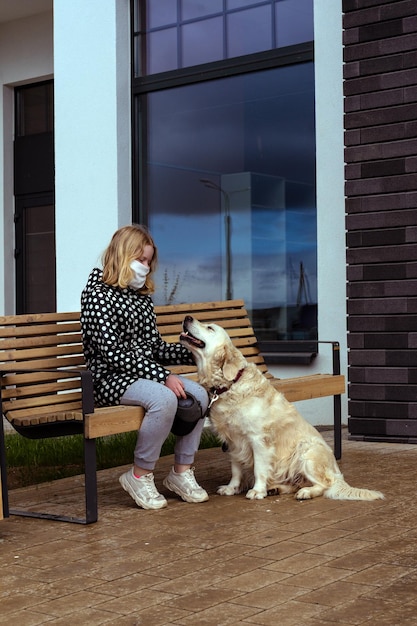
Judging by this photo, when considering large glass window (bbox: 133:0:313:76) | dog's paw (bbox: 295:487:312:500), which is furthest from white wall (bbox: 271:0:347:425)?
dog's paw (bbox: 295:487:312:500)

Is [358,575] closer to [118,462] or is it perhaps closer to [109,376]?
[109,376]

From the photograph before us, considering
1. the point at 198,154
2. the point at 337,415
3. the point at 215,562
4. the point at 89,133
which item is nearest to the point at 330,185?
the point at 198,154

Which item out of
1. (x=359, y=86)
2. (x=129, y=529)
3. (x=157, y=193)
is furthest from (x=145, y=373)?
(x=157, y=193)

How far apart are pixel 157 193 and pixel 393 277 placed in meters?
3.64

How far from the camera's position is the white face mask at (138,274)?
5.43m

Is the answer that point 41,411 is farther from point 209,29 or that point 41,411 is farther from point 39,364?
point 209,29

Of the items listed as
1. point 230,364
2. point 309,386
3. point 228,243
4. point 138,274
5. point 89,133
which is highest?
point 89,133

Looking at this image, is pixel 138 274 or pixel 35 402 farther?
pixel 138 274

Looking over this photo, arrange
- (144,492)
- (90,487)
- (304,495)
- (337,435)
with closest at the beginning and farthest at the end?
(90,487), (144,492), (304,495), (337,435)

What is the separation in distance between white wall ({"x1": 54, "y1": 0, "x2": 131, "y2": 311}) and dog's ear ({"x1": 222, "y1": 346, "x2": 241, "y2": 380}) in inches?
201

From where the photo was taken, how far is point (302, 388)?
20.5ft

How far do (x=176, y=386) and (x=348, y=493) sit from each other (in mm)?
1090

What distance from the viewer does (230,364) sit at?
5434mm

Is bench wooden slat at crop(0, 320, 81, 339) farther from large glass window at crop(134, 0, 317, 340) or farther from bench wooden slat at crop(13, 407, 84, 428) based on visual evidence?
large glass window at crop(134, 0, 317, 340)
